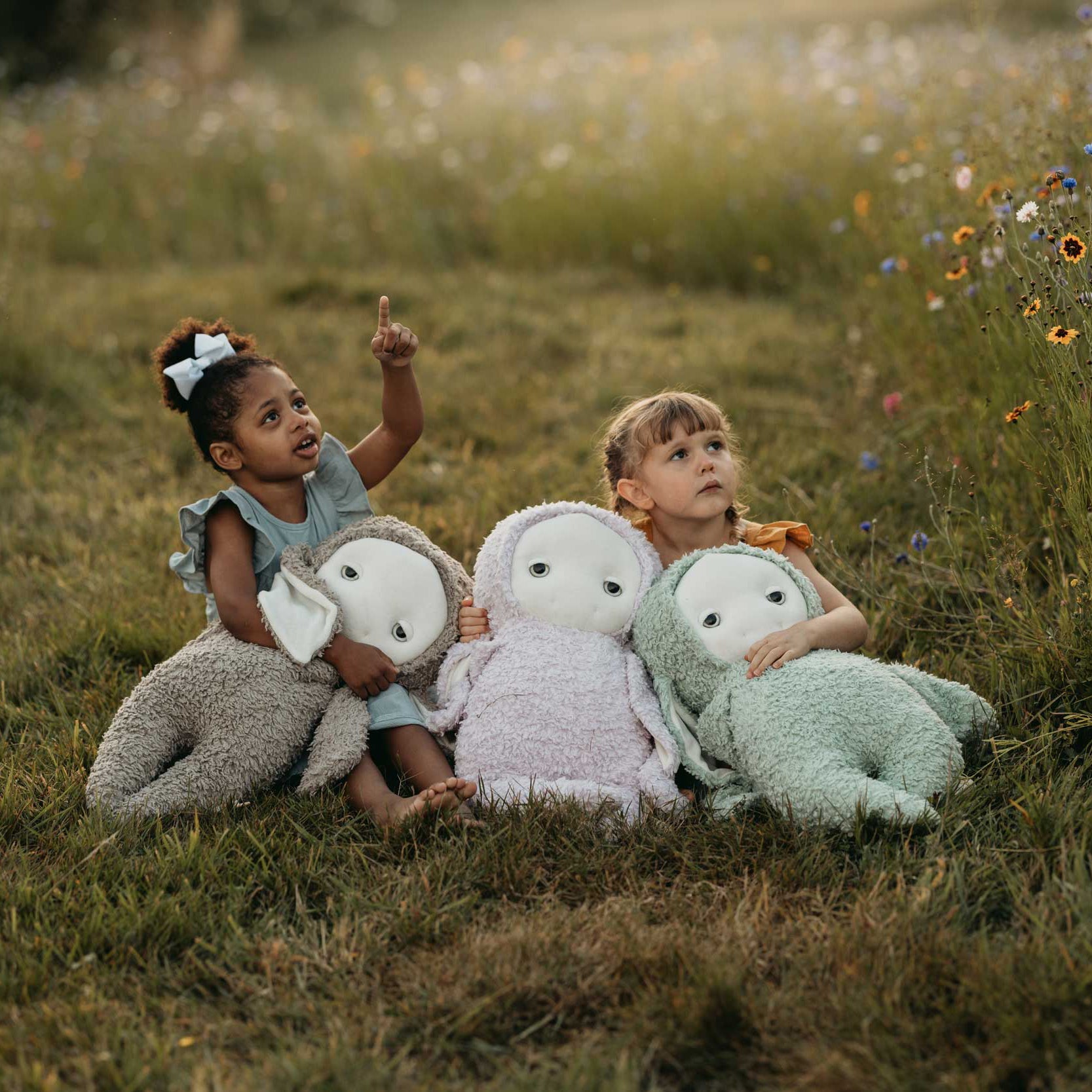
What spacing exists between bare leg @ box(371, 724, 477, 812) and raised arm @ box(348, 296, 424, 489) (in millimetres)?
734

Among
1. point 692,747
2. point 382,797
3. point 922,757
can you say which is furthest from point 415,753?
point 922,757

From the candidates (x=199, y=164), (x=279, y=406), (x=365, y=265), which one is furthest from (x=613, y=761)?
(x=199, y=164)

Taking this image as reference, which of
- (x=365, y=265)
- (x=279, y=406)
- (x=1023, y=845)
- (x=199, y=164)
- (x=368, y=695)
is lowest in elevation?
(x=1023, y=845)

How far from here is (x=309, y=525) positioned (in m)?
3.06

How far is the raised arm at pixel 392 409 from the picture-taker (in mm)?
2980

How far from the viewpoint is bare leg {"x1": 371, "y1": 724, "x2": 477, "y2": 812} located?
2721mm

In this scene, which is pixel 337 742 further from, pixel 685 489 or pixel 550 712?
pixel 685 489

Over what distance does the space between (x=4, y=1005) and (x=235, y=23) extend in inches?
740

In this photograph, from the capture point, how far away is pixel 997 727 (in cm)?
267

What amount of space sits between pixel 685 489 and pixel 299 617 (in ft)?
3.18

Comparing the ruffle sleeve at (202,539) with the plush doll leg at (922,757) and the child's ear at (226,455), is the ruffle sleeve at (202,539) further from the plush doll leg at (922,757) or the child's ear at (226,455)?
the plush doll leg at (922,757)

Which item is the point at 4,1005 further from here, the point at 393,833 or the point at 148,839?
the point at 393,833

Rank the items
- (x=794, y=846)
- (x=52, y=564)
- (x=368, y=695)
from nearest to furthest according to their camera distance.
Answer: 1. (x=794, y=846)
2. (x=368, y=695)
3. (x=52, y=564)

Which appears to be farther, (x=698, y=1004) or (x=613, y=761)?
(x=613, y=761)
